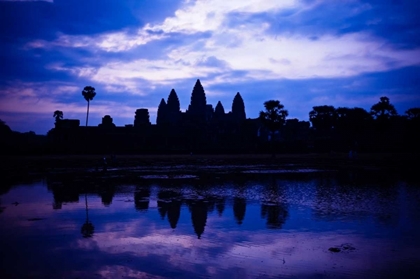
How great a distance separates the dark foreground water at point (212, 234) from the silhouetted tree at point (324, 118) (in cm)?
7061

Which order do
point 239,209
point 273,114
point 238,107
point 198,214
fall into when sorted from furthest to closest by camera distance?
point 238,107 < point 273,114 < point 239,209 < point 198,214

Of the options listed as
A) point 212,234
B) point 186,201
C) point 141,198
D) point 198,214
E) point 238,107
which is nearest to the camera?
point 212,234

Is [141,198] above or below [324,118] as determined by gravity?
below

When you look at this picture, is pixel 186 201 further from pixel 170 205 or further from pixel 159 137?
pixel 159 137

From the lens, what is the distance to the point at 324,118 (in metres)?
85.9

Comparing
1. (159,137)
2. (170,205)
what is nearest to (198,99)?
(159,137)

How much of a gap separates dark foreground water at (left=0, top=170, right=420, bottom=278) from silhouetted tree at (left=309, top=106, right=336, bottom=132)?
232ft

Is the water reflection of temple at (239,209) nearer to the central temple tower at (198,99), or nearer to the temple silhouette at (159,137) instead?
the temple silhouette at (159,137)

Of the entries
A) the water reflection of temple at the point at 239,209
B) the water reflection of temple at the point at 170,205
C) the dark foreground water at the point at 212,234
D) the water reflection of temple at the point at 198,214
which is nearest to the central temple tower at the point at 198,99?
the water reflection of temple at the point at 170,205

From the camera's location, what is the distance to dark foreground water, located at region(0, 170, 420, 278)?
23.5ft

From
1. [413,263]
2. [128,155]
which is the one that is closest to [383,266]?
[413,263]

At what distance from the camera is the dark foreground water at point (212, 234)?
23.5 feet

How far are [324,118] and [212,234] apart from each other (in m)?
80.9

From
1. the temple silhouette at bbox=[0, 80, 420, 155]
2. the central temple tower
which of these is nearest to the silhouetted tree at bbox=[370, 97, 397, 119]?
the temple silhouette at bbox=[0, 80, 420, 155]
